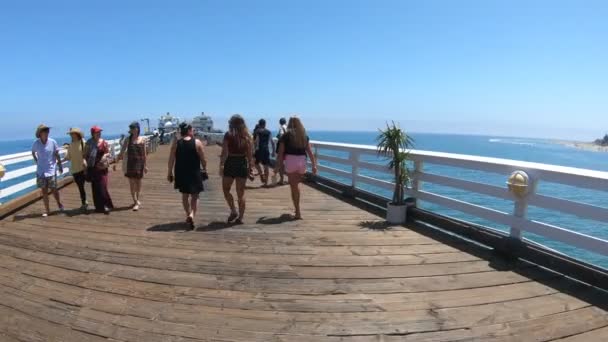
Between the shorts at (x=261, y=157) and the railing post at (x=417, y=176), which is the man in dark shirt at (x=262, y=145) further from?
the railing post at (x=417, y=176)

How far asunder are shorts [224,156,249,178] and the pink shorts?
735 mm

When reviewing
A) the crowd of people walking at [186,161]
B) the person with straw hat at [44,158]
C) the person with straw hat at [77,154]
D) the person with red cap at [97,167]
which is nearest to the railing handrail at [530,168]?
the crowd of people walking at [186,161]

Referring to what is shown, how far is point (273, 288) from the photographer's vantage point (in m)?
3.72

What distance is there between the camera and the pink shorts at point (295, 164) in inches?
257

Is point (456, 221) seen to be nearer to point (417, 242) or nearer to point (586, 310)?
point (417, 242)

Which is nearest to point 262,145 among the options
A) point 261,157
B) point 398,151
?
point 261,157

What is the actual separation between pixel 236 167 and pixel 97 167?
254 cm

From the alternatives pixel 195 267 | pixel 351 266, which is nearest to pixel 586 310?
pixel 351 266

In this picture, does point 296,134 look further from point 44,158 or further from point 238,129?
point 44,158

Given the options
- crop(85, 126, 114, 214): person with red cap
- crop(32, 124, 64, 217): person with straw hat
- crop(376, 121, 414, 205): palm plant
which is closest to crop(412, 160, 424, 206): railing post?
crop(376, 121, 414, 205): palm plant

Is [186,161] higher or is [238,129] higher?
[238,129]

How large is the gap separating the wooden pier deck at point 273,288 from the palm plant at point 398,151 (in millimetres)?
715

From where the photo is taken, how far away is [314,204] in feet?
25.9

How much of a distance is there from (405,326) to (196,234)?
335cm
